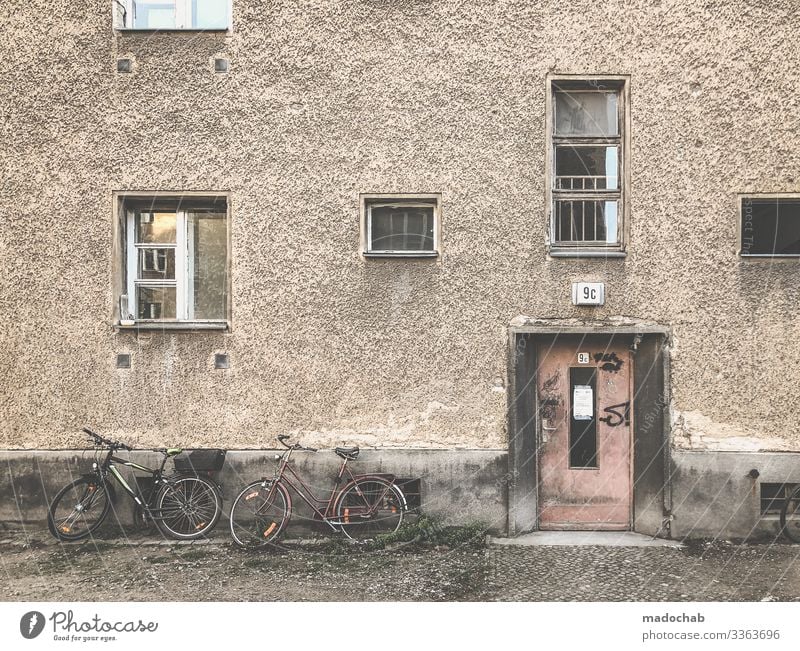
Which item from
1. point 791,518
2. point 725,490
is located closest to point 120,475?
point 725,490

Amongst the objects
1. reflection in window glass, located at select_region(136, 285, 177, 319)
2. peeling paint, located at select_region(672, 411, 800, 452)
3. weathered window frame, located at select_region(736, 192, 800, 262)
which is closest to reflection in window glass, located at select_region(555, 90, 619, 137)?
weathered window frame, located at select_region(736, 192, 800, 262)

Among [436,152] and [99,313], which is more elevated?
[436,152]

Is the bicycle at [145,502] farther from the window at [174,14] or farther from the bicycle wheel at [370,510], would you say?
the window at [174,14]

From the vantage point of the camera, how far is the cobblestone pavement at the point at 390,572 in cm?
476

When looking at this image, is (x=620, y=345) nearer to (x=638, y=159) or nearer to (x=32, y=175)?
(x=638, y=159)

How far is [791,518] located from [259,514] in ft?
17.4

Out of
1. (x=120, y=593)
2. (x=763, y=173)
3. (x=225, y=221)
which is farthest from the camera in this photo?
(x=225, y=221)

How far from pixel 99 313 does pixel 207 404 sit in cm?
148

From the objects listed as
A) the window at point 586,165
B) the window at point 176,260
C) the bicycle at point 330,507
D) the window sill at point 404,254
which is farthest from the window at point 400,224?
the bicycle at point 330,507

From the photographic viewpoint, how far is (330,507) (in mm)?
5875

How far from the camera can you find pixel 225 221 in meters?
6.36

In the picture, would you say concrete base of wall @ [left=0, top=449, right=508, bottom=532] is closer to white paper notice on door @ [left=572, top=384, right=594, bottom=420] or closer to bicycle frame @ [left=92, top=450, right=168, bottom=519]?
bicycle frame @ [left=92, top=450, right=168, bottom=519]

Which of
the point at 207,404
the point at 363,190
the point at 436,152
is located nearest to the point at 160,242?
the point at 207,404

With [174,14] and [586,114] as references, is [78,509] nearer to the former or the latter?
[174,14]
